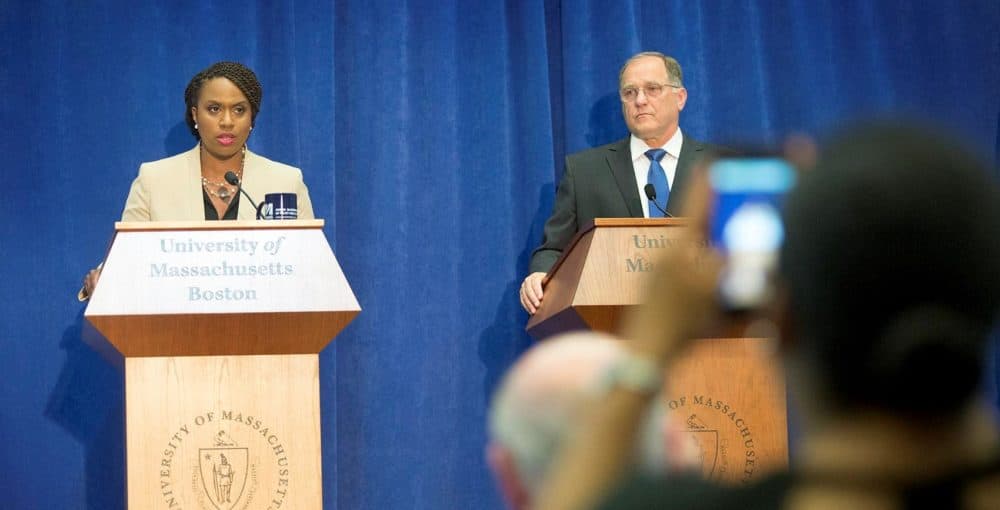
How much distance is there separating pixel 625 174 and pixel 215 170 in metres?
1.46

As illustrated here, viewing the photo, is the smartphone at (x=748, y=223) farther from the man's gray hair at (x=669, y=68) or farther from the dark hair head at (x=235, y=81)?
the man's gray hair at (x=669, y=68)

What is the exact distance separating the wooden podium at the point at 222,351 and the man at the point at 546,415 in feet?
7.67

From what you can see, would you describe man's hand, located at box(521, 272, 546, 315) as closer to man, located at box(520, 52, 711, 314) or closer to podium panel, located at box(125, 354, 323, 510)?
man, located at box(520, 52, 711, 314)

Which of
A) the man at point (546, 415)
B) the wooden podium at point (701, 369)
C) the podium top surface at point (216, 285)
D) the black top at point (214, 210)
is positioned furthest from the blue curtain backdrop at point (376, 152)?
the man at point (546, 415)

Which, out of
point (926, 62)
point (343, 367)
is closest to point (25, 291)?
point (343, 367)

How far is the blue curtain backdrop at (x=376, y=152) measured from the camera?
492 centimetres

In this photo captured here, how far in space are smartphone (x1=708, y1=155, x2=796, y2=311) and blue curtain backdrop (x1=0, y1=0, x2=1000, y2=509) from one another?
4.27 meters

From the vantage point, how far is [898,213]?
2.36ft

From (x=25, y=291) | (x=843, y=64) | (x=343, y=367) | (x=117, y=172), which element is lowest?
(x=343, y=367)

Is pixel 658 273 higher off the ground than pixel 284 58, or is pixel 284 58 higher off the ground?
pixel 284 58

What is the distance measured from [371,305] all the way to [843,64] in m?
2.27

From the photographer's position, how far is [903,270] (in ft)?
2.35

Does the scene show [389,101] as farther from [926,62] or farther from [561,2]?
[926,62]

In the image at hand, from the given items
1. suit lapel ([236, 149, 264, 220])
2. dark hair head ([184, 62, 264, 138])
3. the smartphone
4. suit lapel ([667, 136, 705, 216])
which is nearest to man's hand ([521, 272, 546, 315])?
suit lapel ([667, 136, 705, 216])
